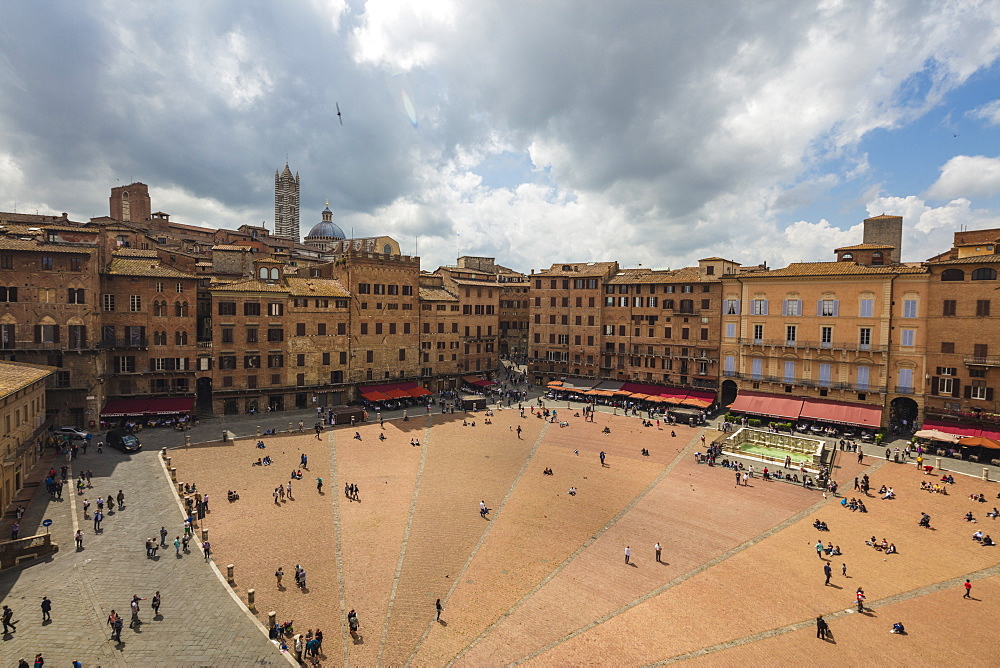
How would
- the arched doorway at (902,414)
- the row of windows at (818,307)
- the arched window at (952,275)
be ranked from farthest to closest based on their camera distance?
the arched doorway at (902,414) < the row of windows at (818,307) < the arched window at (952,275)

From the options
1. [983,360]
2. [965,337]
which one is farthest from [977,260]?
[983,360]

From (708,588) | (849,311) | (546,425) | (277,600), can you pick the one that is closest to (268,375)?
(546,425)

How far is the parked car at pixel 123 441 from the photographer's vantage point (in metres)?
40.6

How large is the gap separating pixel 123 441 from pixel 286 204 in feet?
349

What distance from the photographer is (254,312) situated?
5347cm

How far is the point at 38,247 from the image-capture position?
42.6 m

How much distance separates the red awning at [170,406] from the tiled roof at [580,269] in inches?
1856

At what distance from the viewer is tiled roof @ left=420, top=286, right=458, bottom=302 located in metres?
67.1

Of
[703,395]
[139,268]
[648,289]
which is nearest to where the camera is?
[139,268]

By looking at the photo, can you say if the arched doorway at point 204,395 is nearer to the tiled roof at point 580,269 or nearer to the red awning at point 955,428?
the tiled roof at point 580,269

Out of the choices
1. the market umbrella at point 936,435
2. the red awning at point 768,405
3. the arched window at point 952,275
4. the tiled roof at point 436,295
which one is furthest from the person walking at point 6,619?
the arched window at point 952,275

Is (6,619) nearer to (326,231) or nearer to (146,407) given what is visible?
(146,407)

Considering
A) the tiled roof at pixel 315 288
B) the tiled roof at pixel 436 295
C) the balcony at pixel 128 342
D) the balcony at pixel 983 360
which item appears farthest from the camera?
the tiled roof at pixel 436 295

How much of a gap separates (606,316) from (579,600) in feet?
160
